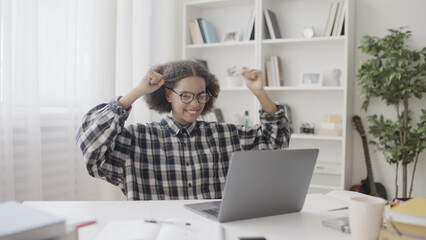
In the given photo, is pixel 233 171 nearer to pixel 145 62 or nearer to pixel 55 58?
pixel 55 58

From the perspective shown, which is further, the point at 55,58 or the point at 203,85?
the point at 55,58

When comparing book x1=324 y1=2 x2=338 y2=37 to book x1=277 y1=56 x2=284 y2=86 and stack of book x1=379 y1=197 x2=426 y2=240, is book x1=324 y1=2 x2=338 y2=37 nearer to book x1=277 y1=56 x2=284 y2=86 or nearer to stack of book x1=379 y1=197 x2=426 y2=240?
book x1=277 y1=56 x2=284 y2=86

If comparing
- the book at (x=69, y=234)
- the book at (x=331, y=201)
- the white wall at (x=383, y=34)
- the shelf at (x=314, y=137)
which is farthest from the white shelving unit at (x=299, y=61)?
the book at (x=69, y=234)

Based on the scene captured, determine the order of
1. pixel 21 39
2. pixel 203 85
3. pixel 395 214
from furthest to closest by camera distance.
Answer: pixel 21 39, pixel 203 85, pixel 395 214

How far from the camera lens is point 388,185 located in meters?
3.41

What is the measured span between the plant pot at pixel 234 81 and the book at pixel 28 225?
2935mm

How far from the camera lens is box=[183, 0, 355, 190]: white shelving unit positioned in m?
3.30

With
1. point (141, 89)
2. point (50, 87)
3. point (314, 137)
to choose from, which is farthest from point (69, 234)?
point (314, 137)

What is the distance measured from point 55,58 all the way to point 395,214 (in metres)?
2.16

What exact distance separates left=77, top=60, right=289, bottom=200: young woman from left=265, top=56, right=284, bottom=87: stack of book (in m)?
1.66

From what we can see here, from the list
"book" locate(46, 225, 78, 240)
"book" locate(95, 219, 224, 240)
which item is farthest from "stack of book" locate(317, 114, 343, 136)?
"book" locate(46, 225, 78, 240)

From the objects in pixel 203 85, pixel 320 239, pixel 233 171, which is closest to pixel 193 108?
pixel 203 85

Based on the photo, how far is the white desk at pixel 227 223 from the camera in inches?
41.2

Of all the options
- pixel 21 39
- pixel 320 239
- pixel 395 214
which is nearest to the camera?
pixel 395 214
